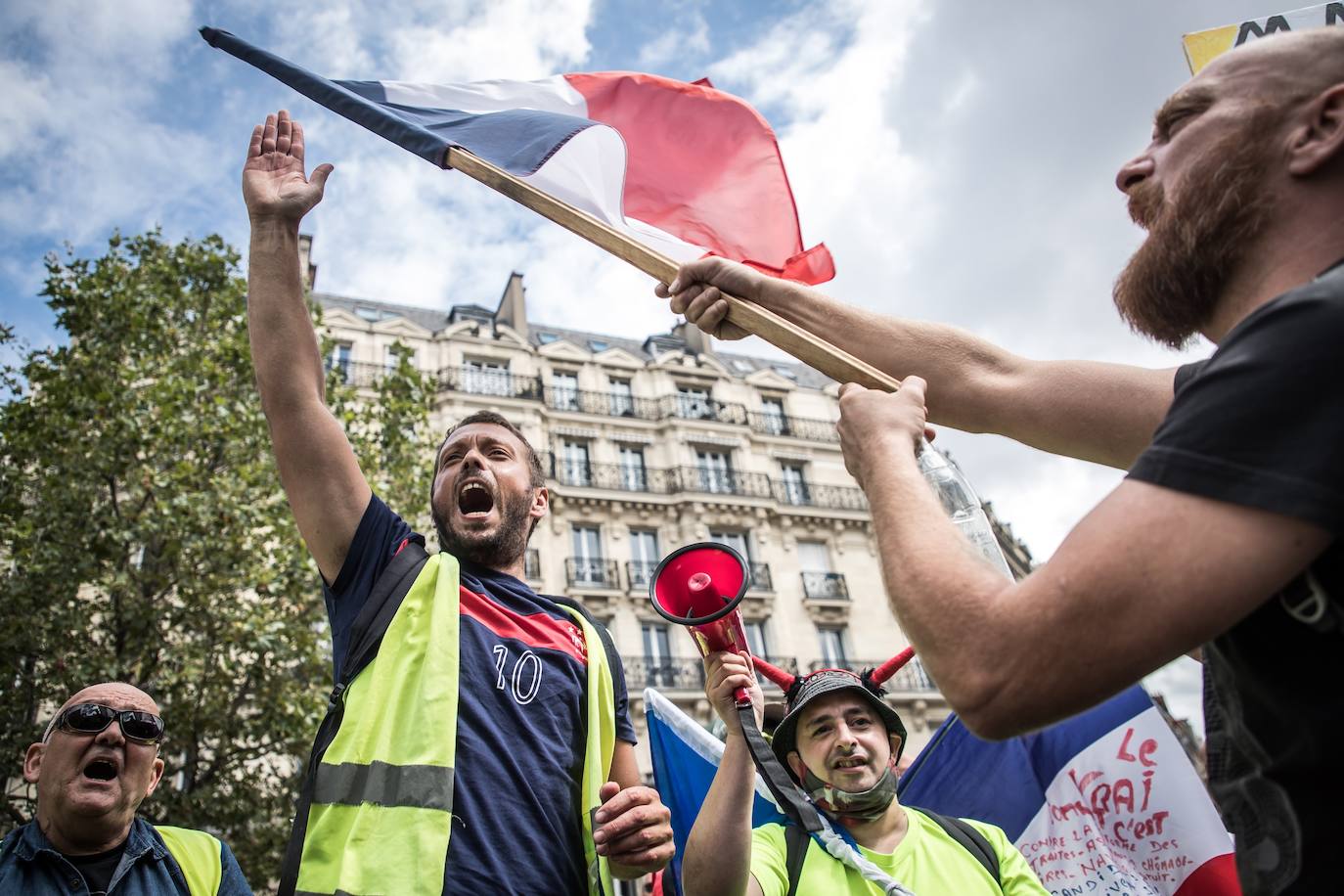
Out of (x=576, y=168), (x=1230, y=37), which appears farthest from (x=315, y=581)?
(x=1230, y=37)

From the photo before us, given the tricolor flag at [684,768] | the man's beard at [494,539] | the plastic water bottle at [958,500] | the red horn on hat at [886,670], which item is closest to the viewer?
the plastic water bottle at [958,500]

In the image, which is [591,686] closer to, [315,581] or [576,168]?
[576,168]

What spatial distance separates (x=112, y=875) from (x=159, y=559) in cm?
1018

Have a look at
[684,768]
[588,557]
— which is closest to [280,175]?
[684,768]

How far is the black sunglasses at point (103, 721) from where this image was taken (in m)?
3.87

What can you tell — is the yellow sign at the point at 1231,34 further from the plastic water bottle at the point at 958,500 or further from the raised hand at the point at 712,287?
the plastic water bottle at the point at 958,500

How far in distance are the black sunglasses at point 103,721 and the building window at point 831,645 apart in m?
25.4

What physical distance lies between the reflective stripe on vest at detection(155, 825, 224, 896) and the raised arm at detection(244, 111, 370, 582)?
1936 mm

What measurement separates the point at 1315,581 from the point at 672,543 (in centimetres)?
2779

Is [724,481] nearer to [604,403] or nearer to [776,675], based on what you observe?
[604,403]

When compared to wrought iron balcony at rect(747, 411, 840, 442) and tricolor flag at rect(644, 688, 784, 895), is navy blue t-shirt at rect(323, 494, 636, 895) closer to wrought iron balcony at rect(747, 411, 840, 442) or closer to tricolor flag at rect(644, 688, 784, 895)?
tricolor flag at rect(644, 688, 784, 895)

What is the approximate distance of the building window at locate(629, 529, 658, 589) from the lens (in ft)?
90.4

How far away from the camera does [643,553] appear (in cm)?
2841

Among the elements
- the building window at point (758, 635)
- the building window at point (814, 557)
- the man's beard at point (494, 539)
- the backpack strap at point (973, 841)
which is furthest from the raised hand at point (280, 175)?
the building window at point (814, 557)
